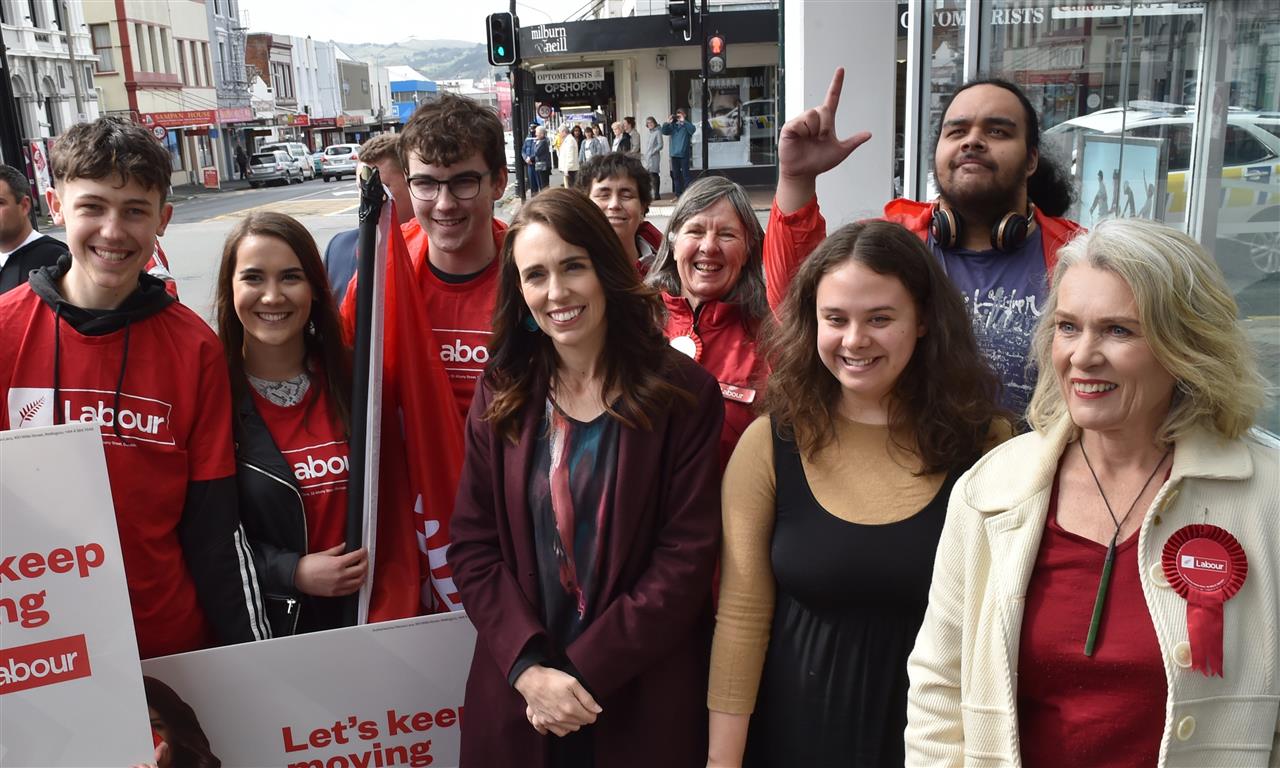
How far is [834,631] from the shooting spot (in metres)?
2.08

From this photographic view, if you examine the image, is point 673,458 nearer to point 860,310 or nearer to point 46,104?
point 860,310

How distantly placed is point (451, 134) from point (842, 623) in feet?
6.62

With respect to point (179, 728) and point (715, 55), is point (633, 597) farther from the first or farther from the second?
point (715, 55)

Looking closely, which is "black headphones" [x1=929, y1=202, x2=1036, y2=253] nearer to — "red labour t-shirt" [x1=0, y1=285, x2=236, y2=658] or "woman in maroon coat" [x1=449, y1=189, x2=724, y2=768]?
"woman in maroon coat" [x1=449, y1=189, x2=724, y2=768]

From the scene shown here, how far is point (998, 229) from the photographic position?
290 centimetres

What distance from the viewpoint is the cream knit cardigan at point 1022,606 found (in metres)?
1.58

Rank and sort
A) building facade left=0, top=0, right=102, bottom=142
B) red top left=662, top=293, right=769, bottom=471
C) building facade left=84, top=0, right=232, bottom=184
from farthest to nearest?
building facade left=84, top=0, right=232, bottom=184 < building facade left=0, top=0, right=102, bottom=142 < red top left=662, top=293, right=769, bottom=471

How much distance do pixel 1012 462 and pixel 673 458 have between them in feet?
2.52

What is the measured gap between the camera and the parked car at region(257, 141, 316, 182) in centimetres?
4591

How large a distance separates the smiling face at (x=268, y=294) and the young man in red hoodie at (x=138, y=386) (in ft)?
0.50

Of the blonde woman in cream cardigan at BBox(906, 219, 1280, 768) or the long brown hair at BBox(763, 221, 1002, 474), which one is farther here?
the long brown hair at BBox(763, 221, 1002, 474)

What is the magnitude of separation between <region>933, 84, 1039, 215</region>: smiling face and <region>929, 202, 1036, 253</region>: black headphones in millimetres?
61

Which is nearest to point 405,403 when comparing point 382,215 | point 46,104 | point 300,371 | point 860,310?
point 300,371

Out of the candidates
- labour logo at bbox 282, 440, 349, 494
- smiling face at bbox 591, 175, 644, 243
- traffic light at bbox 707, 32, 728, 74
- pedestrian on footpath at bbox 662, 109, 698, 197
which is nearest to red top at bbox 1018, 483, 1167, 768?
labour logo at bbox 282, 440, 349, 494
